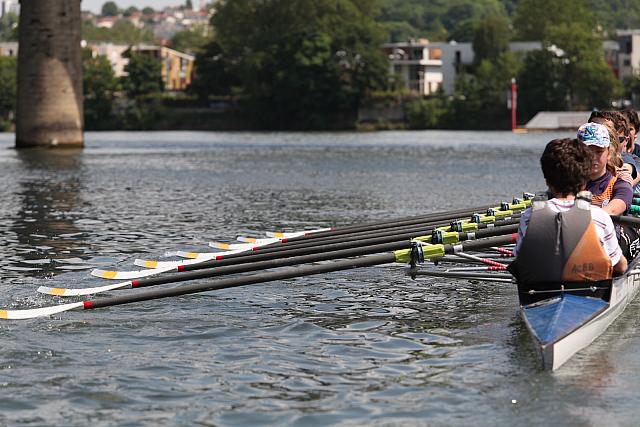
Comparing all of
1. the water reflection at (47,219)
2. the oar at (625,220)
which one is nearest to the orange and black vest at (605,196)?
the oar at (625,220)

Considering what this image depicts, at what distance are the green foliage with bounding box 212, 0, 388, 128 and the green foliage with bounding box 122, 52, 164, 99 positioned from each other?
8.16m

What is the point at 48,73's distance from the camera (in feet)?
172

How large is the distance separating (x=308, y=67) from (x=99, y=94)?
23741 millimetres

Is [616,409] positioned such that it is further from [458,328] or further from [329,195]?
[329,195]

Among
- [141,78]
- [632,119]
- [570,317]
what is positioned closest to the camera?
[570,317]

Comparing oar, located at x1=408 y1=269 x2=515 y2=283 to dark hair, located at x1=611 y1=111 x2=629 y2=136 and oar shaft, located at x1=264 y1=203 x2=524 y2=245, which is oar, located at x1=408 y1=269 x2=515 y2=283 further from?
oar shaft, located at x1=264 y1=203 x2=524 y2=245

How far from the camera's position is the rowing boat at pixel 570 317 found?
8.43m

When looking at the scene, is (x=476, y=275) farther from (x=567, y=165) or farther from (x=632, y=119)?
(x=632, y=119)

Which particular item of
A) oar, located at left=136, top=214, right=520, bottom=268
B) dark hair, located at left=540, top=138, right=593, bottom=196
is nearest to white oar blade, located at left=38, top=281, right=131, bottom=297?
oar, located at left=136, top=214, right=520, bottom=268

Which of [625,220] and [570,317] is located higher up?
[625,220]

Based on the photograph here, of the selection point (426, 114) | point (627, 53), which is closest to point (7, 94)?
point (426, 114)

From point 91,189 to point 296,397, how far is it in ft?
72.2

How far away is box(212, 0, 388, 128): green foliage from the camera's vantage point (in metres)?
116

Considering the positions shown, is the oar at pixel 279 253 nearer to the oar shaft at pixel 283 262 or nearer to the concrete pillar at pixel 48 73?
the oar shaft at pixel 283 262
